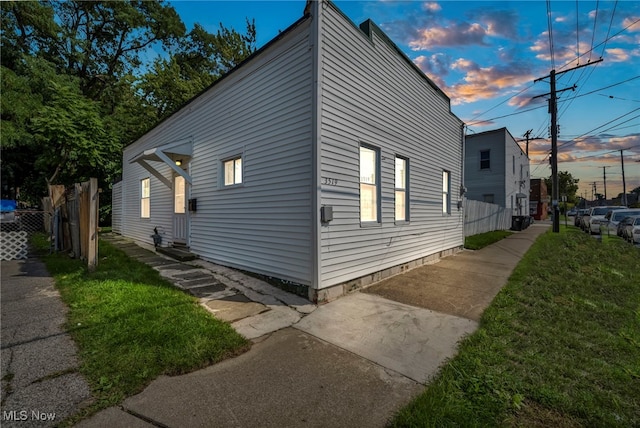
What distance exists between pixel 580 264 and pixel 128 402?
36.0 feet

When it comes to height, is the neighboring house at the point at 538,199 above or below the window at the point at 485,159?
below

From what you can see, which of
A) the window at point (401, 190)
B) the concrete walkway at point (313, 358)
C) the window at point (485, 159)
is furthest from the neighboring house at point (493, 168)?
the concrete walkway at point (313, 358)

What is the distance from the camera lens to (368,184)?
6.27 meters

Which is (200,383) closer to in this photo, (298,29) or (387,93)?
(298,29)

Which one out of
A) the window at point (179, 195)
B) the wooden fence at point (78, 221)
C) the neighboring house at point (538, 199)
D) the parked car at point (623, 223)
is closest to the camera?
the wooden fence at point (78, 221)

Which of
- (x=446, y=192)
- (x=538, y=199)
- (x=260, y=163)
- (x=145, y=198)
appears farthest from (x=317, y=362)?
(x=538, y=199)

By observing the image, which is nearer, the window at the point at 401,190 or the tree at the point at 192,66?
the window at the point at 401,190

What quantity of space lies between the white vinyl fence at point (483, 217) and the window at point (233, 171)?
1162 cm

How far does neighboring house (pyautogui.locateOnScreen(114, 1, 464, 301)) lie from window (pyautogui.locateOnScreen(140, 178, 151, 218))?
2.40 metres

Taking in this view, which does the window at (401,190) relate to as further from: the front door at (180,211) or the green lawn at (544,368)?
the front door at (180,211)

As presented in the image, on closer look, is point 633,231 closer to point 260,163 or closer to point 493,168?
point 493,168

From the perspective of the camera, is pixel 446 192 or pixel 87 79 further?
pixel 87 79

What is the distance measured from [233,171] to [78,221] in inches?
174

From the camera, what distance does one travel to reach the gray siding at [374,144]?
5137 millimetres
